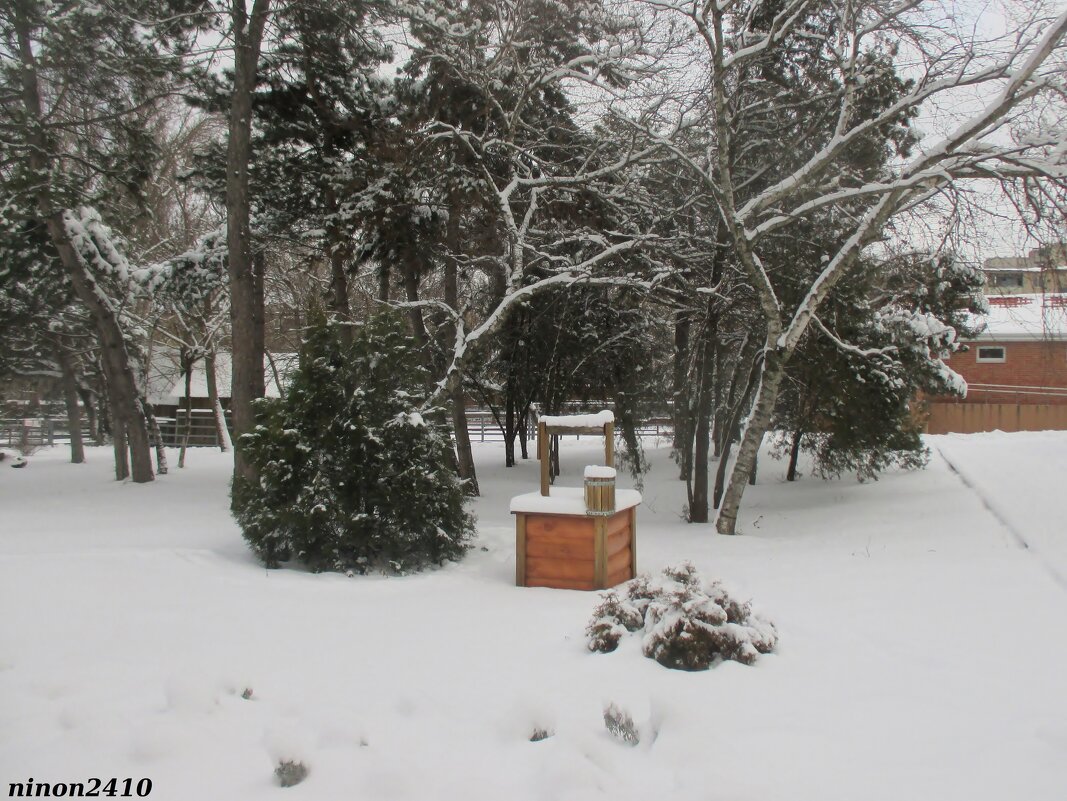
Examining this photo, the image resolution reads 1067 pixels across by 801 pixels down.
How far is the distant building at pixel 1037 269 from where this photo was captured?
26.2 ft

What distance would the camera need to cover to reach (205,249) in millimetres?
13789

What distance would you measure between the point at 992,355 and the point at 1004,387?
1.22m

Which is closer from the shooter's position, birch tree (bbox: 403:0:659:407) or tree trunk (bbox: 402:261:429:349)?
birch tree (bbox: 403:0:659:407)

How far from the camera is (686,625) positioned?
4.17 meters

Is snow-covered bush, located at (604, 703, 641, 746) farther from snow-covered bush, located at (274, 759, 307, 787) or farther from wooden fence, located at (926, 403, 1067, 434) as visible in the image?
wooden fence, located at (926, 403, 1067, 434)

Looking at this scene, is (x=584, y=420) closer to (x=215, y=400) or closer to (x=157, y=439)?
(x=157, y=439)

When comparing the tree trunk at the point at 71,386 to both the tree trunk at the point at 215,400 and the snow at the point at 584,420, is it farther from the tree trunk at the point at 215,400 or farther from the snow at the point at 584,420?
the snow at the point at 584,420

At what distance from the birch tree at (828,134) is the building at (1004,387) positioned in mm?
11894

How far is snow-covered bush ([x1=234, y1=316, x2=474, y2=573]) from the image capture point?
7.07 metres

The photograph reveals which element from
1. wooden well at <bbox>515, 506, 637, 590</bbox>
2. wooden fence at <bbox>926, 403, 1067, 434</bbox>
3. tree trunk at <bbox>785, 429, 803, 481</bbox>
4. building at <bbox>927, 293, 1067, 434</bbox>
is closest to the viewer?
wooden well at <bbox>515, 506, 637, 590</bbox>

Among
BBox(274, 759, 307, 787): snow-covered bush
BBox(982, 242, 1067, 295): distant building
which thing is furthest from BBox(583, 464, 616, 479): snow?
BBox(982, 242, 1067, 295): distant building

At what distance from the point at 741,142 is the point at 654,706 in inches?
357

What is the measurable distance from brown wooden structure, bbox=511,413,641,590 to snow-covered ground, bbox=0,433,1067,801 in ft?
0.89

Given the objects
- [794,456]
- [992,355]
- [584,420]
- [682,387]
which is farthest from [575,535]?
[992,355]
